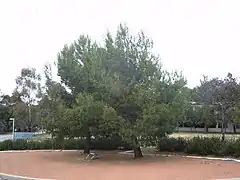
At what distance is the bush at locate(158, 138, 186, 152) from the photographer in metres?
25.8

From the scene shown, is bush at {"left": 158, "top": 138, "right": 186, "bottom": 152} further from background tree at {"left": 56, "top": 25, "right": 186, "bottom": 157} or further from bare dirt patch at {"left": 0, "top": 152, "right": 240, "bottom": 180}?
bare dirt patch at {"left": 0, "top": 152, "right": 240, "bottom": 180}

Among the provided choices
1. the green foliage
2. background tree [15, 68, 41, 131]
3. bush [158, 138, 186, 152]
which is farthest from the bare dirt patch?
background tree [15, 68, 41, 131]

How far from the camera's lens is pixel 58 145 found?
3056 centimetres

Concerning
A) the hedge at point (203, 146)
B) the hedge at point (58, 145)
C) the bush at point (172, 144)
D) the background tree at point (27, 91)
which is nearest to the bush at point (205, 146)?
the hedge at point (203, 146)

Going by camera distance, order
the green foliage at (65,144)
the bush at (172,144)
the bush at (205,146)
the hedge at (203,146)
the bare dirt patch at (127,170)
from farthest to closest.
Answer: the green foliage at (65,144) → the bush at (172,144) → the bush at (205,146) → the hedge at (203,146) → the bare dirt patch at (127,170)

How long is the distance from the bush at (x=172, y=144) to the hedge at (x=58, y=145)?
353 centimetres

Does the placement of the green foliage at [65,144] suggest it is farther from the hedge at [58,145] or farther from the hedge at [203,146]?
the hedge at [203,146]

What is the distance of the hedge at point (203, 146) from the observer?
22.3 m

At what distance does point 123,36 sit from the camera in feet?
75.2

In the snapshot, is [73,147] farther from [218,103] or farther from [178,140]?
[218,103]

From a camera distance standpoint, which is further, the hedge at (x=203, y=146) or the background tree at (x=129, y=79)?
the hedge at (x=203, y=146)

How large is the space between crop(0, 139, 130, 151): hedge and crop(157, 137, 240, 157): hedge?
397 cm

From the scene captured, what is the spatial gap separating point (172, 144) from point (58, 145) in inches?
374

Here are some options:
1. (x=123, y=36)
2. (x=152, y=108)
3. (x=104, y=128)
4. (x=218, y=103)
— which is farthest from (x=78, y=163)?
(x=218, y=103)
